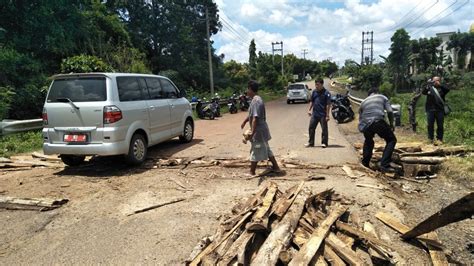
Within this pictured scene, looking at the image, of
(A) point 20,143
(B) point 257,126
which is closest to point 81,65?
(A) point 20,143

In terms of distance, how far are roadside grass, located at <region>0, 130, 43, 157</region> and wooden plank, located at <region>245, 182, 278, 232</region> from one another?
7.78 m

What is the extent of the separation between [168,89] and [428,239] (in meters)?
7.17

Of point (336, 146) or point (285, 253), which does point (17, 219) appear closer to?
point (285, 253)

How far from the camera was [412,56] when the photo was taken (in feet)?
211

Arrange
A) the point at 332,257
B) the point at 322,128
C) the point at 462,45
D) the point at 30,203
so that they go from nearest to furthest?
1. the point at 332,257
2. the point at 30,203
3. the point at 322,128
4. the point at 462,45

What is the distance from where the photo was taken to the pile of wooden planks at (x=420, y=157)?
7.43 meters

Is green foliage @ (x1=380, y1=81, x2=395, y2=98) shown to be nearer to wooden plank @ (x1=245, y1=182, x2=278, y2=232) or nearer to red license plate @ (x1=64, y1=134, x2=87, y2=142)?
red license plate @ (x1=64, y1=134, x2=87, y2=142)

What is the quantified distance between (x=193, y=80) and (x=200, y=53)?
8.54 metres

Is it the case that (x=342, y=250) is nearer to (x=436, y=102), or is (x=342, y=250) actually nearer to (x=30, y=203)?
(x=30, y=203)

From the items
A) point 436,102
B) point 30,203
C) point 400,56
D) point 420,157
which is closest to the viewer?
point 30,203

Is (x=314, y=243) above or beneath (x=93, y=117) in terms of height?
beneath

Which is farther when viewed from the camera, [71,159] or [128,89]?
[71,159]

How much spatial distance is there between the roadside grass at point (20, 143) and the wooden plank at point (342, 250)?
8.95 m

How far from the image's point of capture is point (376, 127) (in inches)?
297
